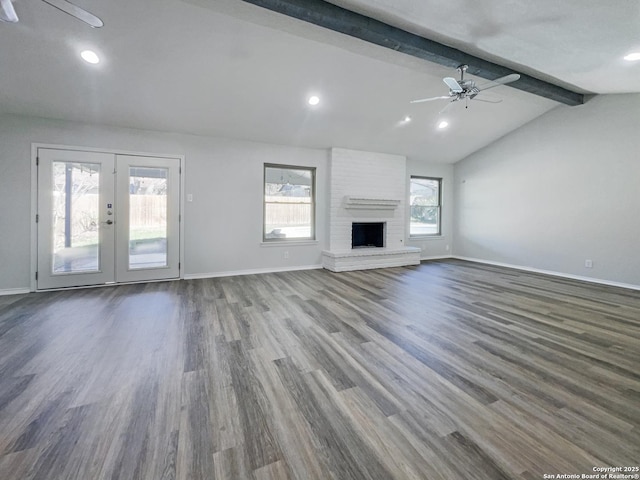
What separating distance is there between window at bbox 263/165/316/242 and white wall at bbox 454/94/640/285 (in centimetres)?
431

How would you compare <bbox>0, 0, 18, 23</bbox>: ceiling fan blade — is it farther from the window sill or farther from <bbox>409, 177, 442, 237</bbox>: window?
<bbox>409, 177, 442, 237</bbox>: window

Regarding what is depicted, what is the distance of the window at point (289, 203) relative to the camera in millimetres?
5742

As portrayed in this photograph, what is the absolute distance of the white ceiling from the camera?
2.73 meters

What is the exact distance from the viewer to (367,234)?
22.4 feet

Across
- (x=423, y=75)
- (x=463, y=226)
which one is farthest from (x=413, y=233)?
(x=423, y=75)

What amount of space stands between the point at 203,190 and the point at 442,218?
6.05m

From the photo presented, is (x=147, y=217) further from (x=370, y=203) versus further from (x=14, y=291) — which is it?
(x=370, y=203)

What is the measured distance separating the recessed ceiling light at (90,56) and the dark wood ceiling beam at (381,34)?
6.56 ft

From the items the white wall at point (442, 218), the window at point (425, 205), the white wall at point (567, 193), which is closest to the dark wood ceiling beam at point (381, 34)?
the white wall at point (567, 193)

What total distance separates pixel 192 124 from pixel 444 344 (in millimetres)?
4821

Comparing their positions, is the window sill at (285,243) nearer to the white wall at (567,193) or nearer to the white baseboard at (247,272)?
the white baseboard at (247,272)

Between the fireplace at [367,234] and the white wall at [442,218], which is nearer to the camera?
the fireplace at [367,234]

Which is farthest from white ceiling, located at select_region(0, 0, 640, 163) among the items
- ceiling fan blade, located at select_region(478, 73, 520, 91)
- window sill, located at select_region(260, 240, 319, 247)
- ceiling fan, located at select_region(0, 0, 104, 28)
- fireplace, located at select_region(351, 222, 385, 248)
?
fireplace, located at select_region(351, 222, 385, 248)

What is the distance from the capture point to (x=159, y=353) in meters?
2.32
